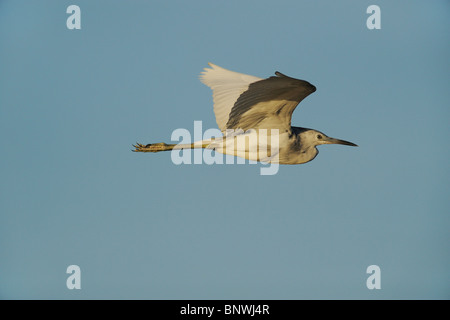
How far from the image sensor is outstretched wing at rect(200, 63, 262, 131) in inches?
405

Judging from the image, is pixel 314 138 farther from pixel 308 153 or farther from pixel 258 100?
pixel 258 100

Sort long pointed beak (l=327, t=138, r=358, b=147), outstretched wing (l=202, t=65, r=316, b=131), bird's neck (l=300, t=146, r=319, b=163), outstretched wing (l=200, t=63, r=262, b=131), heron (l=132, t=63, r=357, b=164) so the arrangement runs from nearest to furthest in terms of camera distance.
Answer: outstretched wing (l=202, t=65, r=316, b=131), heron (l=132, t=63, r=357, b=164), outstretched wing (l=200, t=63, r=262, b=131), bird's neck (l=300, t=146, r=319, b=163), long pointed beak (l=327, t=138, r=358, b=147)

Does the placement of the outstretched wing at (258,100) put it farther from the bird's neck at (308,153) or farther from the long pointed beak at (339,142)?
the long pointed beak at (339,142)

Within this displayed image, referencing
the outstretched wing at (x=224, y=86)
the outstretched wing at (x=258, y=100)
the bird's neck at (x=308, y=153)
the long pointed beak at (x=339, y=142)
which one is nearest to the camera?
the outstretched wing at (x=258, y=100)

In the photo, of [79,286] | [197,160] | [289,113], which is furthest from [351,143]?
[79,286]

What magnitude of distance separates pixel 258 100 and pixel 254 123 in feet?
2.10

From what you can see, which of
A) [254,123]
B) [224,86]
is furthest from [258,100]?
[224,86]

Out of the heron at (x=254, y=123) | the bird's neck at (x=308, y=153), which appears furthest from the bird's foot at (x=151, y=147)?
the bird's neck at (x=308, y=153)

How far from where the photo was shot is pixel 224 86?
1042 centimetres

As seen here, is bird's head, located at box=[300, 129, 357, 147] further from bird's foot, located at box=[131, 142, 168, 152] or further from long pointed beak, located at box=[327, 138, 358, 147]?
bird's foot, located at box=[131, 142, 168, 152]

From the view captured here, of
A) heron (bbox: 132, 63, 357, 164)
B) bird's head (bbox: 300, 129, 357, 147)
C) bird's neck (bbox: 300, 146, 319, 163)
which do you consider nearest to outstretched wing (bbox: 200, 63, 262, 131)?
heron (bbox: 132, 63, 357, 164)

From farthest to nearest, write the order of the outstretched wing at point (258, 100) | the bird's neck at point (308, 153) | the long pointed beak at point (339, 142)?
the long pointed beak at point (339, 142)
the bird's neck at point (308, 153)
the outstretched wing at point (258, 100)

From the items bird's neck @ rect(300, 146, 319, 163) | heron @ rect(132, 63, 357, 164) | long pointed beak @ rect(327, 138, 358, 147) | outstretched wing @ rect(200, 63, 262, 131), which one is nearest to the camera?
heron @ rect(132, 63, 357, 164)

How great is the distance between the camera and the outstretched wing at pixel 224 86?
10289 mm
